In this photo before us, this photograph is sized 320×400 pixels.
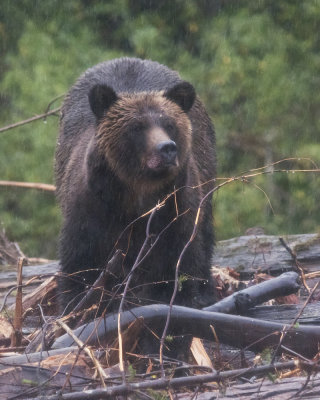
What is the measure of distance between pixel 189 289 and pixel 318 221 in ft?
28.4

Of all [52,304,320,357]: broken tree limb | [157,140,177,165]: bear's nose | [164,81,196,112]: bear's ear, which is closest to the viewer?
[52,304,320,357]: broken tree limb

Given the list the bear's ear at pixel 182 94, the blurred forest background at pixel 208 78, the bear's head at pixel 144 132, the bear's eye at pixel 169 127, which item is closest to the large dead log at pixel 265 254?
the bear's ear at pixel 182 94

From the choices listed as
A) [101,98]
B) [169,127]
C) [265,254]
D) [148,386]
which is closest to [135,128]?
[169,127]

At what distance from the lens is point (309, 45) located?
14406mm

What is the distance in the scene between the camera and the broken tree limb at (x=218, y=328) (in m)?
4.55

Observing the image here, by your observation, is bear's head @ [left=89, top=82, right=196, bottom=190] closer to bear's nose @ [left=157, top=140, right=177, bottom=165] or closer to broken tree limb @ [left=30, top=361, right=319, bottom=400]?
bear's nose @ [left=157, top=140, right=177, bottom=165]

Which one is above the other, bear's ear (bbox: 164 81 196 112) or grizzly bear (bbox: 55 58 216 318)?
bear's ear (bbox: 164 81 196 112)

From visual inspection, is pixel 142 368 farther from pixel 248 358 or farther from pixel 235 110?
pixel 235 110

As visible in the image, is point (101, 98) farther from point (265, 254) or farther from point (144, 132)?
point (265, 254)

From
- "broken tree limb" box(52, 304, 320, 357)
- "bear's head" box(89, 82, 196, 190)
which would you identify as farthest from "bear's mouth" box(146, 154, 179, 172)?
"broken tree limb" box(52, 304, 320, 357)

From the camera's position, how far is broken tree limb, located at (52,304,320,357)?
455 centimetres

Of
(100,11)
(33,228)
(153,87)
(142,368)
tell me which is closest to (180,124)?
(153,87)

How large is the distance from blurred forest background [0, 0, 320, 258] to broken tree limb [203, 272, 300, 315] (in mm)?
7098

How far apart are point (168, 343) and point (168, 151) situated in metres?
1.11
